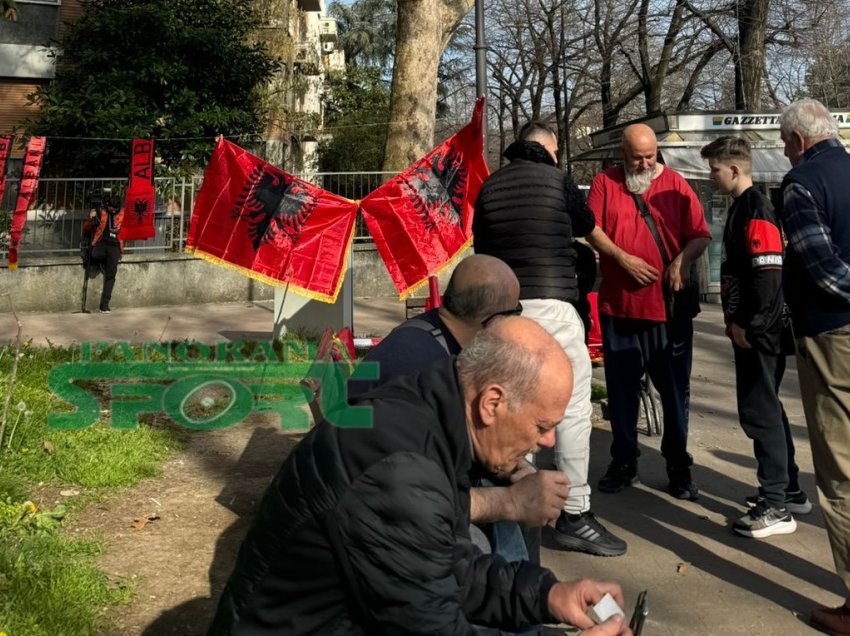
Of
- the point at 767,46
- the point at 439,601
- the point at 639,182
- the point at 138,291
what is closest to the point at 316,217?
the point at 639,182

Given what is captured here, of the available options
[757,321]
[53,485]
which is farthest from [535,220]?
[53,485]

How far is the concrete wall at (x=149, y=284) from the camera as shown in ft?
50.8

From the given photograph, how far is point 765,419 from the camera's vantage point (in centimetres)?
471

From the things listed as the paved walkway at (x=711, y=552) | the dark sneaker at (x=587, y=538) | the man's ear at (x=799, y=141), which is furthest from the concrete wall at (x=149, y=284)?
the man's ear at (x=799, y=141)

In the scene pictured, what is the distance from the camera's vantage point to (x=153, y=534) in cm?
481

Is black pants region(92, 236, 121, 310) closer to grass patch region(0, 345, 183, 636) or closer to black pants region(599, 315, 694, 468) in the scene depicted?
grass patch region(0, 345, 183, 636)

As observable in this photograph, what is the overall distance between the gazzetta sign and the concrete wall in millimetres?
5867

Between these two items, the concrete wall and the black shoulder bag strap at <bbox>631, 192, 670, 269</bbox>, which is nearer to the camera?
the black shoulder bag strap at <bbox>631, 192, 670, 269</bbox>

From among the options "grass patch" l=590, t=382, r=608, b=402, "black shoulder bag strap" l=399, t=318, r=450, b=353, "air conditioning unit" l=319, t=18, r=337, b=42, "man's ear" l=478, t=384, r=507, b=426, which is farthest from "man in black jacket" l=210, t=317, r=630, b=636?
"air conditioning unit" l=319, t=18, r=337, b=42

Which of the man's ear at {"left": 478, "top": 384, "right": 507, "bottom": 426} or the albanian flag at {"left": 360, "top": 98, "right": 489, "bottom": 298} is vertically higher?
the albanian flag at {"left": 360, "top": 98, "right": 489, "bottom": 298}

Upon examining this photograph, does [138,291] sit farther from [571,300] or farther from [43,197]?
[571,300]

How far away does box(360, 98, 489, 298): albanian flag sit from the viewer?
7773 mm

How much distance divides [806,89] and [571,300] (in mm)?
30871

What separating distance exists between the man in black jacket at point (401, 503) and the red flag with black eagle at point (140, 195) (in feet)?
46.0
